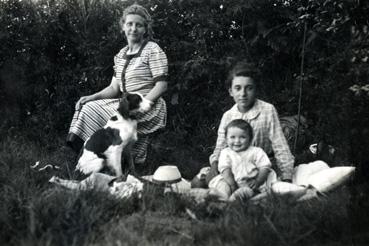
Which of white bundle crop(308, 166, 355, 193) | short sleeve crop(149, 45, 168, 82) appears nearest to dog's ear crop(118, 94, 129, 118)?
short sleeve crop(149, 45, 168, 82)

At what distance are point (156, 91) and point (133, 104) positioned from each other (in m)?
0.37

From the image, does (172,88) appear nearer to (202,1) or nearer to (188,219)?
(202,1)

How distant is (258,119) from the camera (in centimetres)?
460

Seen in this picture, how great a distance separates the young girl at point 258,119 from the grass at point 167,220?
0.68 meters

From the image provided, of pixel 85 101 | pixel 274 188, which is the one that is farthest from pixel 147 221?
pixel 85 101

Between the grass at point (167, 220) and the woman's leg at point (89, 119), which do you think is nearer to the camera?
the grass at point (167, 220)

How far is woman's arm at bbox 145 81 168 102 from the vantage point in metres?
5.36

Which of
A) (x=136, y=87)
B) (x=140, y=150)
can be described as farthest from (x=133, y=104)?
(x=140, y=150)

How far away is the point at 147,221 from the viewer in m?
3.40

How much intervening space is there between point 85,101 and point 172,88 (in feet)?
4.54

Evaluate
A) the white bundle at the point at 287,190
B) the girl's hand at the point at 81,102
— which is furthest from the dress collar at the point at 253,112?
the girl's hand at the point at 81,102

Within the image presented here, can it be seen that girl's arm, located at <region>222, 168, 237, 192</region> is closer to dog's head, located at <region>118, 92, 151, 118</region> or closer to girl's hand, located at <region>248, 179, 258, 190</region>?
girl's hand, located at <region>248, 179, 258, 190</region>

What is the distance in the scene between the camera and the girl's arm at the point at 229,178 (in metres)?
4.20

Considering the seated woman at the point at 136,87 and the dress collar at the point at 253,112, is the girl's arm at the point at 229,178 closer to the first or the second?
the dress collar at the point at 253,112
